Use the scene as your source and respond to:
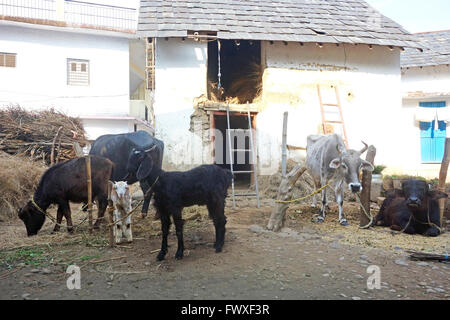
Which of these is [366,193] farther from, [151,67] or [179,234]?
[151,67]

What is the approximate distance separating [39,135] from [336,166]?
817 centimetres

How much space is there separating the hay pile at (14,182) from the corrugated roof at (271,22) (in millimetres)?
4552

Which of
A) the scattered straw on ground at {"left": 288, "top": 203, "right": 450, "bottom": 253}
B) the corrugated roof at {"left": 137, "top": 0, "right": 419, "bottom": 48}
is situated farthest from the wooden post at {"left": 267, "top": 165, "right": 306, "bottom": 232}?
the corrugated roof at {"left": 137, "top": 0, "right": 419, "bottom": 48}

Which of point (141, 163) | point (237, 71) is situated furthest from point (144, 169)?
point (237, 71)

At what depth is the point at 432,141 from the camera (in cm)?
1534

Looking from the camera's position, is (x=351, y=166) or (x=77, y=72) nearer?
(x=351, y=166)

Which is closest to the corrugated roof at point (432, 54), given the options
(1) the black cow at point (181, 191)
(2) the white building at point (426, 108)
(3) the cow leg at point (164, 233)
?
(2) the white building at point (426, 108)

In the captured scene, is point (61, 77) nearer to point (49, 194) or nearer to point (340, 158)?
point (49, 194)

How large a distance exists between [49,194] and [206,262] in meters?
3.14

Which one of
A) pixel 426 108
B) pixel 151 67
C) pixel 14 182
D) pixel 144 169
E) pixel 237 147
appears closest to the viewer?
pixel 144 169

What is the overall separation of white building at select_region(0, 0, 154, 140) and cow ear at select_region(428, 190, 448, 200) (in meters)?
13.9

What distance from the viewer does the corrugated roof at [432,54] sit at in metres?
15.4

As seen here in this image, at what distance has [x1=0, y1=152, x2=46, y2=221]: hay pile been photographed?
7.36 m
